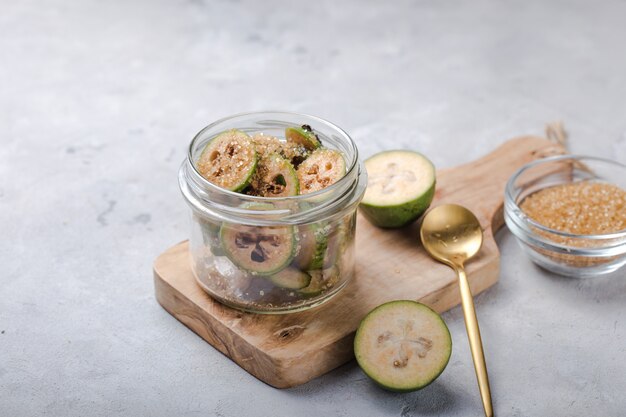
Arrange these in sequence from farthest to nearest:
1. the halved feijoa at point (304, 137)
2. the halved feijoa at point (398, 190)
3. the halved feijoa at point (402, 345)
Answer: the halved feijoa at point (398, 190) → the halved feijoa at point (304, 137) → the halved feijoa at point (402, 345)

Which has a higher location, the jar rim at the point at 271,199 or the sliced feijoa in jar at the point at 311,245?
the jar rim at the point at 271,199

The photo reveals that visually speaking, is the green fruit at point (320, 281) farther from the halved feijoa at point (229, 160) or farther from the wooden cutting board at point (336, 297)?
the halved feijoa at point (229, 160)

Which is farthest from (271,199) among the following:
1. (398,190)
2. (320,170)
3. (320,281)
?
(398,190)

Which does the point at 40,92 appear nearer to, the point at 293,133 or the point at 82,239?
the point at 82,239

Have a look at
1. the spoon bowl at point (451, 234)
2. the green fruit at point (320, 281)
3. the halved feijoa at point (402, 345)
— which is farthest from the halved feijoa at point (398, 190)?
the halved feijoa at point (402, 345)

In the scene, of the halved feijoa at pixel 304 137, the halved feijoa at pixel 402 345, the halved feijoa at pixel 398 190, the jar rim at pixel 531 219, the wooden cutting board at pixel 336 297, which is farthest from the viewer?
the halved feijoa at pixel 398 190

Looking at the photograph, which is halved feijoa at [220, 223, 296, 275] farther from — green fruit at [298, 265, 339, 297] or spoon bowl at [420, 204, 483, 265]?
spoon bowl at [420, 204, 483, 265]

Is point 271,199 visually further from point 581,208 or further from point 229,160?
point 581,208

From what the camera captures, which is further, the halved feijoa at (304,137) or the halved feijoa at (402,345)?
the halved feijoa at (304,137)
